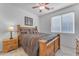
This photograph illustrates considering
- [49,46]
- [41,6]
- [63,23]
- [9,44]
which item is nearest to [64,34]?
[63,23]

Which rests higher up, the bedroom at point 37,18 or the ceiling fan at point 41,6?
the ceiling fan at point 41,6

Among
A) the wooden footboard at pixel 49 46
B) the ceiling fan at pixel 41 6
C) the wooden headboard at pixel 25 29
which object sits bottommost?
the wooden footboard at pixel 49 46

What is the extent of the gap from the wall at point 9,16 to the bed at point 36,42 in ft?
0.44

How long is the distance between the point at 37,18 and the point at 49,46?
1.80 ft

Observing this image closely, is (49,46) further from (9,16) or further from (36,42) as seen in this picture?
(9,16)

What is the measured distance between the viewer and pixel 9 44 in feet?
5.74

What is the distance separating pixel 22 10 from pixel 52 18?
0.56 meters

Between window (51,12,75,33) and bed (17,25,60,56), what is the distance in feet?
0.44

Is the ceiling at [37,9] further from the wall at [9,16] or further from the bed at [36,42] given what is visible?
the bed at [36,42]

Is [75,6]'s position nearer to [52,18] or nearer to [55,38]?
[52,18]

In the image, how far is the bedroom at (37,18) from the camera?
1.73 metres

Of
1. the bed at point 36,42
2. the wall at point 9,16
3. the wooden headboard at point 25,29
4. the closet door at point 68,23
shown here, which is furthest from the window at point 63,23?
the wall at point 9,16

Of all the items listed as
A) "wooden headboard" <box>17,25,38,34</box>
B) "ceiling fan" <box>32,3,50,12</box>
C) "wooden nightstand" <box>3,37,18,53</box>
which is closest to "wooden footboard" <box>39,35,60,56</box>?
"wooden headboard" <box>17,25,38,34</box>

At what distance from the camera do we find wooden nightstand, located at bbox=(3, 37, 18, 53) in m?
1.73
